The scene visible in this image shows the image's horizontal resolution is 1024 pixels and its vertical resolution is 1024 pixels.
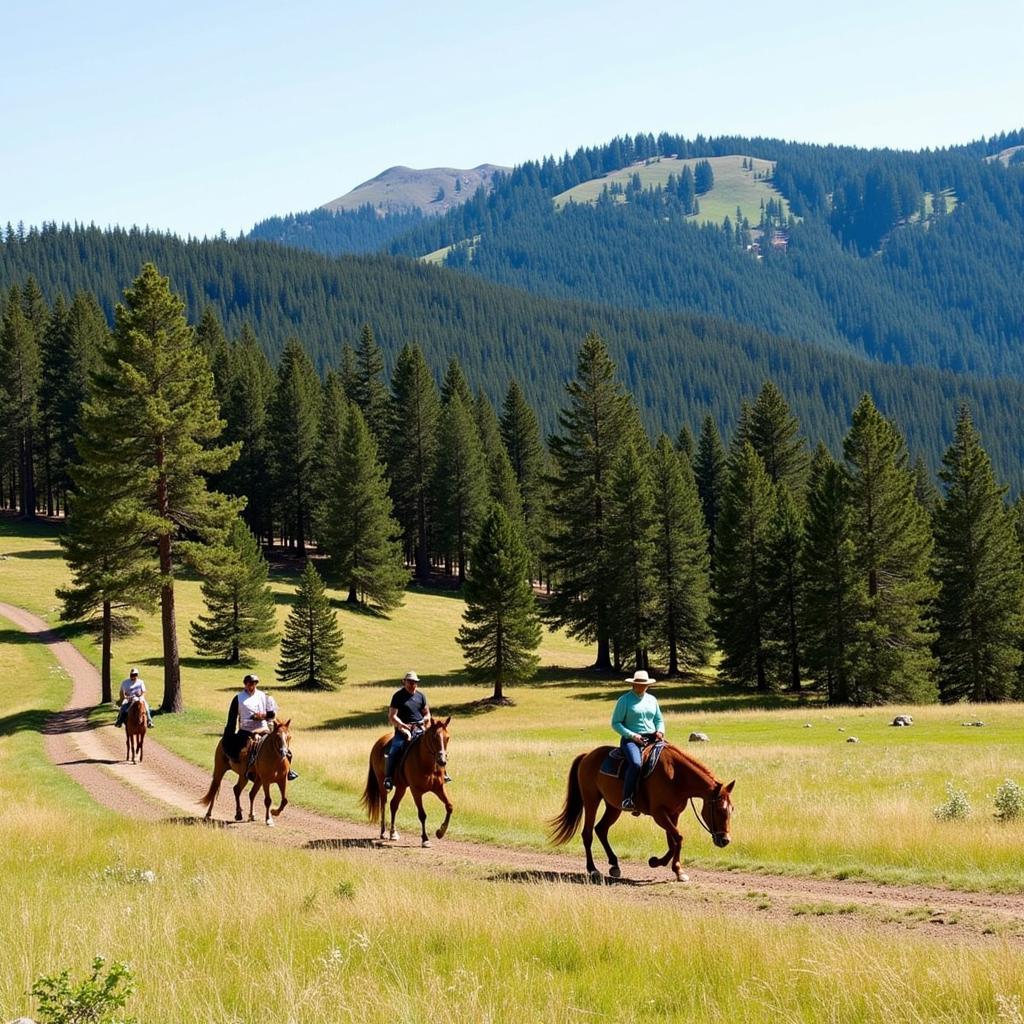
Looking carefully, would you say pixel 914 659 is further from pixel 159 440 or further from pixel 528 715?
pixel 159 440

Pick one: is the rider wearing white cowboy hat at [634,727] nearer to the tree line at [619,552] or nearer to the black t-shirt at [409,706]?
the black t-shirt at [409,706]

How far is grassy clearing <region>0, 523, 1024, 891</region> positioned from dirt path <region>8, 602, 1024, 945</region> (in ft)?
2.61

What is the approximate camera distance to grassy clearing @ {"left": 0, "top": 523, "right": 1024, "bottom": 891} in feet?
59.4

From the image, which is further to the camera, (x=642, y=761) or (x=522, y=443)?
(x=522, y=443)

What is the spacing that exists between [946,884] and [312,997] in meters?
10.5

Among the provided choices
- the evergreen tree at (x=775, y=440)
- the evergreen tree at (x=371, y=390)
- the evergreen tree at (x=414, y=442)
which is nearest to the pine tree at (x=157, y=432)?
the evergreen tree at (x=414, y=442)

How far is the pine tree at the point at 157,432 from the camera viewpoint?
4288cm

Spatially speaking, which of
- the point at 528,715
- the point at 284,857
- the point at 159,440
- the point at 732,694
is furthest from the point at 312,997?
the point at 732,694

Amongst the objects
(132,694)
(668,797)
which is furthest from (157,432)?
(668,797)

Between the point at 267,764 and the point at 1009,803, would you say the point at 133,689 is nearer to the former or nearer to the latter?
the point at 267,764

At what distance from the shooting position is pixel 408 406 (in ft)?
345

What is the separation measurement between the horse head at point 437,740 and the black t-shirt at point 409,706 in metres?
1.06

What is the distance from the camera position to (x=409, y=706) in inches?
821

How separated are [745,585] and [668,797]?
2048 inches
